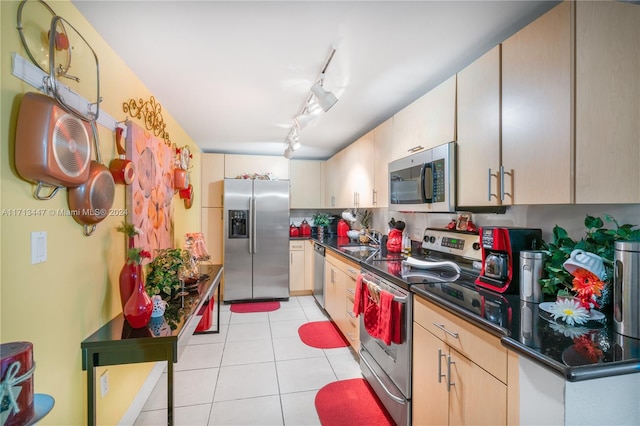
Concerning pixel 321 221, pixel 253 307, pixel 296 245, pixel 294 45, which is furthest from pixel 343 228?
pixel 294 45

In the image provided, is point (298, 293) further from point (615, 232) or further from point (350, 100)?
point (615, 232)

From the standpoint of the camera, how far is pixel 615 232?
3.88 ft

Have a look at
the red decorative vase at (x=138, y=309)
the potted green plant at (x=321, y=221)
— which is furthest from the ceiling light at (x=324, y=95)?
the potted green plant at (x=321, y=221)

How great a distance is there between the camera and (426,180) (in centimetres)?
202

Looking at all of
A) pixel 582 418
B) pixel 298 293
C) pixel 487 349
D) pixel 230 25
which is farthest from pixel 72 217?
pixel 298 293

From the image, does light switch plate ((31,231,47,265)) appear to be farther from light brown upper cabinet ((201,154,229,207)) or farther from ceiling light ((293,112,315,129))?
light brown upper cabinet ((201,154,229,207))

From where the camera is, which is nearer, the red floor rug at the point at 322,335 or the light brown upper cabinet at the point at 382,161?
the light brown upper cabinet at the point at 382,161

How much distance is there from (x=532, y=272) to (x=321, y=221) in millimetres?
3671

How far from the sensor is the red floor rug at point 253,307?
12.9 feet

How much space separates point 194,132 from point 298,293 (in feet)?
9.26

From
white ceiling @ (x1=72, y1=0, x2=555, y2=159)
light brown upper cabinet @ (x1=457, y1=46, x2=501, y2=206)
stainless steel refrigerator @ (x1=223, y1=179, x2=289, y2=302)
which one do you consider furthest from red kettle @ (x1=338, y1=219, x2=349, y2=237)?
light brown upper cabinet @ (x1=457, y1=46, x2=501, y2=206)

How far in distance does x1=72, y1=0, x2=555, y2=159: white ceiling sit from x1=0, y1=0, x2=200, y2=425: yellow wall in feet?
0.70

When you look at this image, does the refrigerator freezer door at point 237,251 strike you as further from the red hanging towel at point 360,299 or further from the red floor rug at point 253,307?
the red hanging towel at point 360,299

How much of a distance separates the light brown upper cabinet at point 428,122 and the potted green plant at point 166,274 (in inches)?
76.5
